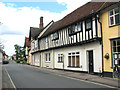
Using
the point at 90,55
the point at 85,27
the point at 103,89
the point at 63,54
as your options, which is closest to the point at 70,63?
the point at 63,54

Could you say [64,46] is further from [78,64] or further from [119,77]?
[119,77]

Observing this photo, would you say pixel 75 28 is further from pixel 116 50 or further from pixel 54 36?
pixel 116 50

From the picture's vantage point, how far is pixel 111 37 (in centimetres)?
1251

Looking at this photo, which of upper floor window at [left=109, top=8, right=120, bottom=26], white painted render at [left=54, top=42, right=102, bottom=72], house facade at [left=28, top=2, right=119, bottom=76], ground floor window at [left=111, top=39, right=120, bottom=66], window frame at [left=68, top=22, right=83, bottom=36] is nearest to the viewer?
ground floor window at [left=111, top=39, right=120, bottom=66]

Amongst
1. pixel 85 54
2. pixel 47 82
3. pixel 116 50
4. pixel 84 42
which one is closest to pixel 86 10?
pixel 84 42

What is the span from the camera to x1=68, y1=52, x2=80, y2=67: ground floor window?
677 inches

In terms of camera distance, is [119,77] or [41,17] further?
[41,17]

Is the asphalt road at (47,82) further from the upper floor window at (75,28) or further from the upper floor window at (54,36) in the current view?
the upper floor window at (54,36)

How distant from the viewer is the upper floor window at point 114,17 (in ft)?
39.8

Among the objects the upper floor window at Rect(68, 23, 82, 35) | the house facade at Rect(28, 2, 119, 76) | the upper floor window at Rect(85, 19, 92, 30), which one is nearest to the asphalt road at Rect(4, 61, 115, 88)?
the house facade at Rect(28, 2, 119, 76)

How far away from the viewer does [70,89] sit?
8234mm

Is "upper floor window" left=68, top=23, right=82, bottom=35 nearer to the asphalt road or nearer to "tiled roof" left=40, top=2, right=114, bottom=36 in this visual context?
"tiled roof" left=40, top=2, right=114, bottom=36

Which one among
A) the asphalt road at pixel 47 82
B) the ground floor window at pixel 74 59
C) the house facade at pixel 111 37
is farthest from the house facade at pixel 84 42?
the asphalt road at pixel 47 82

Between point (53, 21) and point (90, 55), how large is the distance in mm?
18749
